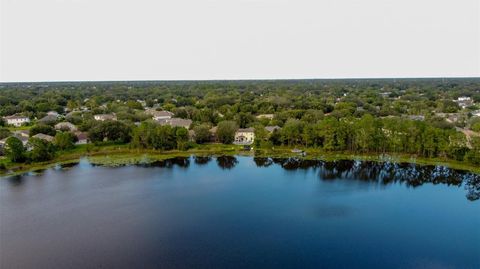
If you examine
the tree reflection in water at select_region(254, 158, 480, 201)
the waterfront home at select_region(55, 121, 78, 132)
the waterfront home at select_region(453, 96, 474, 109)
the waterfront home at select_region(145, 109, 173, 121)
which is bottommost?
the tree reflection in water at select_region(254, 158, 480, 201)

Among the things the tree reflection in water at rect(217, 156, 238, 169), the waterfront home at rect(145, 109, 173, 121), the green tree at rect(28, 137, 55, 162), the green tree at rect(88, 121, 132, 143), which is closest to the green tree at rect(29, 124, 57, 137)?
the green tree at rect(88, 121, 132, 143)

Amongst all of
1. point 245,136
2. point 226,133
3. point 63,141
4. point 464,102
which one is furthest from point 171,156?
point 464,102

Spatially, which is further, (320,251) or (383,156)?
(383,156)

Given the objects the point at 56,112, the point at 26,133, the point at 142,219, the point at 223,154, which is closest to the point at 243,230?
the point at 142,219

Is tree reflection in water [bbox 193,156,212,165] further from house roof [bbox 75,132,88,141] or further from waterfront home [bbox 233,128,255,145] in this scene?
house roof [bbox 75,132,88,141]

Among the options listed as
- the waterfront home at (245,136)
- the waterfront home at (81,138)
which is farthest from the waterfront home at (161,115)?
the waterfront home at (245,136)

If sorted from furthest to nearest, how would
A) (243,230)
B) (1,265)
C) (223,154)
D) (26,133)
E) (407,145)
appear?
(26,133)
(223,154)
(407,145)
(243,230)
(1,265)

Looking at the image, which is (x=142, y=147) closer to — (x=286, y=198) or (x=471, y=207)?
(x=286, y=198)
